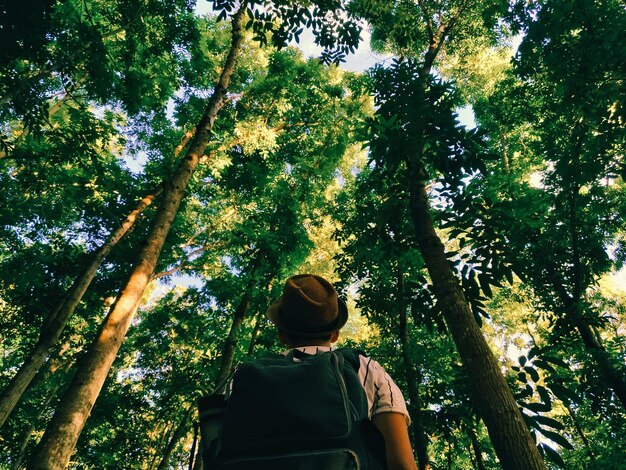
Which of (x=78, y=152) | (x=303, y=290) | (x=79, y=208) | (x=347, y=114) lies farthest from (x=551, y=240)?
(x=79, y=208)

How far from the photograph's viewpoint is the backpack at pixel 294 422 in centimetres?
125

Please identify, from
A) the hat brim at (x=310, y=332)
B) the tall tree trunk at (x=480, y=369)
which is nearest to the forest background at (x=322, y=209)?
the tall tree trunk at (x=480, y=369)

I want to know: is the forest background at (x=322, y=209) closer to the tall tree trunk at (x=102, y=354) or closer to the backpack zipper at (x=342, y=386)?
the tall tree trunk at (x=102, y=354)

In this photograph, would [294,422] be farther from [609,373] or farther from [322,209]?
[322,209]

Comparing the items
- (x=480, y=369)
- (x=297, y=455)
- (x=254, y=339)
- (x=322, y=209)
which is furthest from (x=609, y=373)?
(x=322, y=209)

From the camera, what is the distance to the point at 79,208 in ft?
35.0

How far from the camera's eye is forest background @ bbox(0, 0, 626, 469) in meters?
4.49

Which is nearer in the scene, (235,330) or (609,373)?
(609,373)

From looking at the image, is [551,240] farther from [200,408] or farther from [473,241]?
[200,408]

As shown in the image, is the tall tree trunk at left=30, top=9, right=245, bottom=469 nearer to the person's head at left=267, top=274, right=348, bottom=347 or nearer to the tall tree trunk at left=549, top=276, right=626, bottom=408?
the person's head at left=267, top=274, right=348, bottom=347

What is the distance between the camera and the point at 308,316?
185 cm

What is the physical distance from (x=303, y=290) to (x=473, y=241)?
3418 millimetres

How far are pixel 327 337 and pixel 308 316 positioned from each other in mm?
181

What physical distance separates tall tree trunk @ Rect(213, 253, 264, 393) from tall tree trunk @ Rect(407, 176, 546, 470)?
665 centimetres
